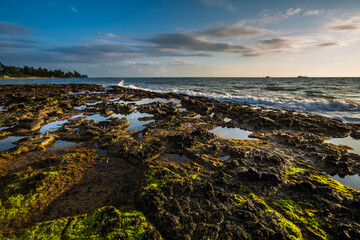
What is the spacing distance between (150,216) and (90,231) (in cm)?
122

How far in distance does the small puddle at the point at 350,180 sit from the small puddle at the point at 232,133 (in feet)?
12.8

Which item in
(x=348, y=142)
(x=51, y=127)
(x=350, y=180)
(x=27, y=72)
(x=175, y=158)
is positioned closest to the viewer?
(x=350, y=180)

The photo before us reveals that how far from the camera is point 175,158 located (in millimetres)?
6289

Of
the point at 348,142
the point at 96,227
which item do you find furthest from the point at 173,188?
the point at 348,142

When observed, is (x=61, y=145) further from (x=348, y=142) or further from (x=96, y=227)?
(x=348, y=142)

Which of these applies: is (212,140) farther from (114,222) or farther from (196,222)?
(114,222)

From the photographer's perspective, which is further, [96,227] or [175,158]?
[175,158]

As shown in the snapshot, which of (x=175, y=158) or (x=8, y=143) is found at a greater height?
(x=8, y=143)

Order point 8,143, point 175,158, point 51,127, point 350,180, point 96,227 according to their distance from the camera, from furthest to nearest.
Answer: point 51,127 < point 8,143 < point 175,158 < point 350,180 < point 96,227

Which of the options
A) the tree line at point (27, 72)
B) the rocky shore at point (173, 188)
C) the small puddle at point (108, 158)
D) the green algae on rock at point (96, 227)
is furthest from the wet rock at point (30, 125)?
the tree line at point (27, 72)

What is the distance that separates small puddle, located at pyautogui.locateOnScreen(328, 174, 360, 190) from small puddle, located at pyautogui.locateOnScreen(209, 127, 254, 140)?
3.91 meters

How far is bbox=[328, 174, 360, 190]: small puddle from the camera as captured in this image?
4.90m

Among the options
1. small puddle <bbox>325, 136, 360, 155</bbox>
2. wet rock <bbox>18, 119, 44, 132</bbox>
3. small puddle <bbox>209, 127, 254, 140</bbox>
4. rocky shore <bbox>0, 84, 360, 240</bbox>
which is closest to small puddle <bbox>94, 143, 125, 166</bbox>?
rocky shore <bbox>0, 84, 360, 240</bbox>

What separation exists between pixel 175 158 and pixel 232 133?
15.8 ft
